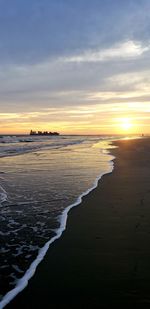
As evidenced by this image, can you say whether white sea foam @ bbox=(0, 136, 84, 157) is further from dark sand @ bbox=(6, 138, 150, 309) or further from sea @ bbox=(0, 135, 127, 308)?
dark sand @ bbox=(6, 138, 150, 309)

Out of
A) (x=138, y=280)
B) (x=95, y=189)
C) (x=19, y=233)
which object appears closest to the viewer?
(x=138, y=280)

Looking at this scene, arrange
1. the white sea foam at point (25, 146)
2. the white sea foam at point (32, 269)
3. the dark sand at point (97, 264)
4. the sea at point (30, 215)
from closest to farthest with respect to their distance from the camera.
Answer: the dark sand at point (97, 264) < the white sea foam at point (32, 269) < the sea at point (30, 215) < the white sea foam at point (25, 146)

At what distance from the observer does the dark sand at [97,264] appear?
4.48 m

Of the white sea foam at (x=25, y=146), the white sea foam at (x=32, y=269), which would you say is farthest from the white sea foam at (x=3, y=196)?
the white sea foam at (x=25, y=146)

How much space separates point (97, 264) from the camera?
5.56 meters

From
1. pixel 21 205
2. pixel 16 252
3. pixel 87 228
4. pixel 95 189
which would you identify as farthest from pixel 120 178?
pixel 16 252

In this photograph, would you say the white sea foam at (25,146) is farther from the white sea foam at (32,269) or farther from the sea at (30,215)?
the white sea foam at (32,269)

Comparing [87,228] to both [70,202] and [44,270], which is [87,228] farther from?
[70,202]

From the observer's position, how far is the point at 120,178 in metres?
15.1

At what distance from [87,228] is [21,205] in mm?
3119

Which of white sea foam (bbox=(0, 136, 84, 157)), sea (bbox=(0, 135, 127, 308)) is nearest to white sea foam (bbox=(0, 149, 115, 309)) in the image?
sea (bbox=(0, 135, 127, 308))

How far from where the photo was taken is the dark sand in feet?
14.7

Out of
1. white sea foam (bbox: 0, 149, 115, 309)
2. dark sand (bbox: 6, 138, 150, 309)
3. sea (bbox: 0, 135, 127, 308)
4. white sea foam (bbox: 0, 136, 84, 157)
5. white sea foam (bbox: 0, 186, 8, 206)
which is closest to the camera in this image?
dark sand (bbox: 6, 138, 150, 309)

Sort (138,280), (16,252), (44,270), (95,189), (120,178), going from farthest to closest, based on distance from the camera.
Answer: (120,178)
(95,189)
(16,252)
(44,270)
(138,280)
